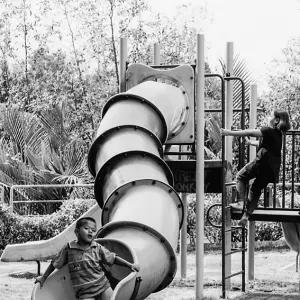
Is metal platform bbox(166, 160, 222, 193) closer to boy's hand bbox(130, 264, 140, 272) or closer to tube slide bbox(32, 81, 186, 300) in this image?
tube slide bbox(32, 81, 186, 300)

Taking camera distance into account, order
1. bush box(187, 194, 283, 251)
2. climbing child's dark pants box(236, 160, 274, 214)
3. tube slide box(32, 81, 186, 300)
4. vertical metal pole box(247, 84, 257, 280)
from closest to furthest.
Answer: tube slide box(32, 81, 186, 300), climbing child's dark pants box(236, 160, 274, 214), vertical metal pole box(247, 84, 257, 280), bush box(187, 194, 283, 251)

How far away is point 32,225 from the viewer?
16281mm

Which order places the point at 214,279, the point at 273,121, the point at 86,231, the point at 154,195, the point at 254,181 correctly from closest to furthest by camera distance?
1. the point at 86,231
2. the point at 154,195
3. the point at 273,121
4. the point at 254,181
5. the point at 214,279

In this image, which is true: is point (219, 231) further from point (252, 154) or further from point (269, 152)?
point (269, 152)

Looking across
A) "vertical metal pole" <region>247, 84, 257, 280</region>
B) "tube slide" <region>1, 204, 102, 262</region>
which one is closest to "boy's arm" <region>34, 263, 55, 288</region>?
"tube slide" <region>1, 204, 102, 262</region>

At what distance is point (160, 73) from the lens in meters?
10.1

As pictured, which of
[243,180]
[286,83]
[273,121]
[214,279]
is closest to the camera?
[273,121]

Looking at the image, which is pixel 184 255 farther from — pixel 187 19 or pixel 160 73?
pixel 187 19

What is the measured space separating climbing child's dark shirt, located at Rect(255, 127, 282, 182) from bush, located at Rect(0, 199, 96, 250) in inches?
294

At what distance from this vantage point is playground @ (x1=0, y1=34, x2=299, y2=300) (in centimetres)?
642

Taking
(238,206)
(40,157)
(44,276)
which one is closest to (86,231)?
(44,276)

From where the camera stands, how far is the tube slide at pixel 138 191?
247 inches

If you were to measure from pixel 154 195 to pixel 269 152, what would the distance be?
2.65m

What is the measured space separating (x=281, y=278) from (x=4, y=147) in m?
10.8
